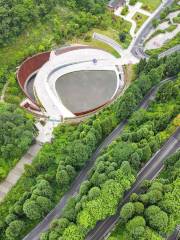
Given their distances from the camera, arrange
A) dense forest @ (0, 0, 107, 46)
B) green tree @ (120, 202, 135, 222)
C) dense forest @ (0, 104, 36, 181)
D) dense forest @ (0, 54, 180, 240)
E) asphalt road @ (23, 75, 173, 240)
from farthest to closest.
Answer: dense forest @ (0, 0, 107, 46)
dense forest @ (0, 104, 36, 181)
asphalt road @ (23, 75, 173, 240)
dense forest @ (0, 54, 180, 240)
green tree @ (120, 202, 135, 222)

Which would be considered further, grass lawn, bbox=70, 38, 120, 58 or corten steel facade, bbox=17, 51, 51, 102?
grass lawn, bbox=70, 38, 120, 58

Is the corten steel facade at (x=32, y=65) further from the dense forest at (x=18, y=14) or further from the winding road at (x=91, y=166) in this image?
the winding road at (x=91, y=166)

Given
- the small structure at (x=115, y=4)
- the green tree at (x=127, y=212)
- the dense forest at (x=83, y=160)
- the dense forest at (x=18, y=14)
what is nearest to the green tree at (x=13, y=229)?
the dense forest at (x=83, y=160)

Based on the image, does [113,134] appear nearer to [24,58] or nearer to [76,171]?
[76,171]

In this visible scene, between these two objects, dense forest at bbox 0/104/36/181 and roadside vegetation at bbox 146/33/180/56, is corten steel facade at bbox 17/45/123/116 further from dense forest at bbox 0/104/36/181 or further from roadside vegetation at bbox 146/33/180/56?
roadside vegetation at bbox 146/33/180/56

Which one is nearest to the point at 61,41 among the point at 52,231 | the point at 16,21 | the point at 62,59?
the point at 62,59

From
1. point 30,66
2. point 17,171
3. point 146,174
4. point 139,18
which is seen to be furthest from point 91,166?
point 139,18

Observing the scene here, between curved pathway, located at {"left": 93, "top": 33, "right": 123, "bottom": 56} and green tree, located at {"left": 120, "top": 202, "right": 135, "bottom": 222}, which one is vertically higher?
curved pathway, located at {"left": 93, "top": 33, "right": 123, "bottom": 56}

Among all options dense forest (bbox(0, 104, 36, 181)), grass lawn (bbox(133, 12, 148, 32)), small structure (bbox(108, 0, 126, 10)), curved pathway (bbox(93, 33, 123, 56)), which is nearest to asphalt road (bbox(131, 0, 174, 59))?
grass lawn (bbox(133, 12, 148, 32))
